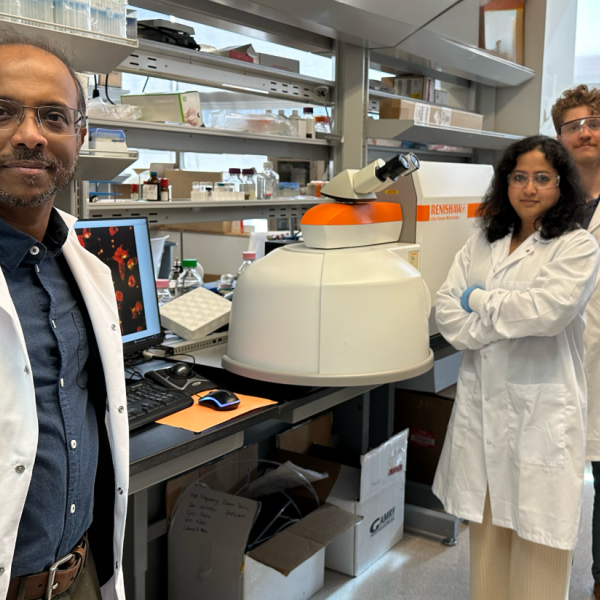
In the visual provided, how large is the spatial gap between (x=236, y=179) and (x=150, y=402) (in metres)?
1.72

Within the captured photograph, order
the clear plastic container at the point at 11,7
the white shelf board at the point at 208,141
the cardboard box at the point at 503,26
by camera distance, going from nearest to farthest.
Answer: the clear plastic container at the point at 11,7, the white shelf board at the point at 208,141, the cardboard box at the point at 503,26

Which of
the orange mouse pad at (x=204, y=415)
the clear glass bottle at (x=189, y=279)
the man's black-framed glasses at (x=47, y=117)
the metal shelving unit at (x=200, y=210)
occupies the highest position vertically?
the man's black-framed glasses at (x=47, y=117)

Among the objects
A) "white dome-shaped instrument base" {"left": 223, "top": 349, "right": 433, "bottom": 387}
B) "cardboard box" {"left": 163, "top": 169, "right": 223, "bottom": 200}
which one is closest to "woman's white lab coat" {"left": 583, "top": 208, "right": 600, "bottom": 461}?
"white dome-shaped instrument base" {"left": 223, "top": 349, "right": 433, "bottom": 387}

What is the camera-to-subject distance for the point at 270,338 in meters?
1.67

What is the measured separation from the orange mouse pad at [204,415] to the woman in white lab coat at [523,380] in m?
0.65

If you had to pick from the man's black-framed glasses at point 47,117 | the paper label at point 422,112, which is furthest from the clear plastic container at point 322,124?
the man's black-framed glasses at point 47,117

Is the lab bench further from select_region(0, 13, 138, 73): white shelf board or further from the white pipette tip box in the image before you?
select_region(0, 13, 138, 73): white shelf board

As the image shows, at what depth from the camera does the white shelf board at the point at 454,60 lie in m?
3.29

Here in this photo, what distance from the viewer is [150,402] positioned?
153 cm

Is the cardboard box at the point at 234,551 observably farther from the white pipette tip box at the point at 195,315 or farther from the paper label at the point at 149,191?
the paper label at the point at 149,191

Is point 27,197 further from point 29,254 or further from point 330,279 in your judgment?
point 330,279

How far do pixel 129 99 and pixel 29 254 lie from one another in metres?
1.67

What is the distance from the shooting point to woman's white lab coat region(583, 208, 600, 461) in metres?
2.09

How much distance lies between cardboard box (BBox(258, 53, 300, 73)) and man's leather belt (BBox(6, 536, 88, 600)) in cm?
233
